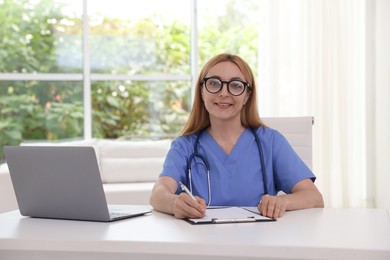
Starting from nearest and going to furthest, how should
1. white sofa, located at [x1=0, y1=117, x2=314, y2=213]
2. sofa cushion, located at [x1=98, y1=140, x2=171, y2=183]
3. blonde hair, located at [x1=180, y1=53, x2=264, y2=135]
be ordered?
blonde hair, located at [x1=180, y1=53, x2=264, y2=135]
white sofa, located at [x1=0, y1=117, x2=314, y2=213]
sofa cushion, located at [x1=98, y1=140, x2=171, y2=183]

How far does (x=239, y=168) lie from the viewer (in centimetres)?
238

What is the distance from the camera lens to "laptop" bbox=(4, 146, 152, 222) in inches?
71.5

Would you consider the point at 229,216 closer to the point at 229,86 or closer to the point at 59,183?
the point at 59,183

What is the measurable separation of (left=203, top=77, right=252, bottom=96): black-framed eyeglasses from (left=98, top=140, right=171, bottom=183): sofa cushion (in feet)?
9.98

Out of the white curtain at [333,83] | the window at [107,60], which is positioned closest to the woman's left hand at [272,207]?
the white curtain at [333,83]

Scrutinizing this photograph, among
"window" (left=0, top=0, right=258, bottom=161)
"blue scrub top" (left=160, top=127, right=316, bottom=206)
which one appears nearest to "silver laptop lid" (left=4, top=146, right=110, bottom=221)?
"blue scrub top" (left=160, top=127, right=316, bottom=206)

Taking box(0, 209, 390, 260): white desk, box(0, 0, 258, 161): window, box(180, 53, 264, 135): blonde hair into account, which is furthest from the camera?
box(0, 0, 258, 161): window

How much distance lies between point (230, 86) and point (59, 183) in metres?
0.76

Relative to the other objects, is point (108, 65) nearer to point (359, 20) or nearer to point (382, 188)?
point (359, 20)

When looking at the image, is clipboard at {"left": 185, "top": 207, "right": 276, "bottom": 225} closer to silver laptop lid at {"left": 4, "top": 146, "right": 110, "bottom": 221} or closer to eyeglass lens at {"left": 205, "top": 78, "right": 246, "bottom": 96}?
silver laptop lid at {"left": 4, "top": 146, "right": 110, "bottom": 221}

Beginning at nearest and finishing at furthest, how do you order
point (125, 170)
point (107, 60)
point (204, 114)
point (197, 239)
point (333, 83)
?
point (197, 239)
point (204, 114)
point (125, 170)
point (333, 83)
point (107, 60)

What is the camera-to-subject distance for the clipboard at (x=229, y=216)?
183 centimetres

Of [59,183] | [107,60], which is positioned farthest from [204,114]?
[107,60]

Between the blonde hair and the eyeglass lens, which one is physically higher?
the eyeglass lens
